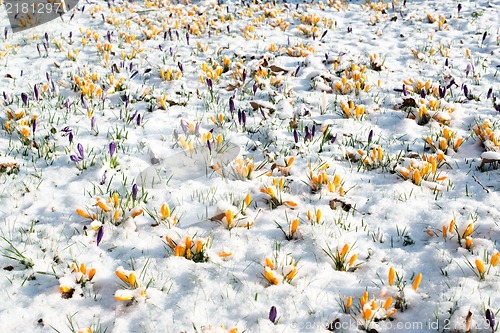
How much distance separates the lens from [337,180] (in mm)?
4066

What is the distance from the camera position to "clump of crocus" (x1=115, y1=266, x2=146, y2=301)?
9.10 feet

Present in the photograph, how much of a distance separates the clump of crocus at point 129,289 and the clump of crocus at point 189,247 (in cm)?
42

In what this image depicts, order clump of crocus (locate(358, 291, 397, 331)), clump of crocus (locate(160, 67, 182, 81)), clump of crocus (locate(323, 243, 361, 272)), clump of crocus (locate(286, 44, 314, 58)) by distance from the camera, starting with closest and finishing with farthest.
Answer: clump of crocus (locate(358, 291, 397, 331)) < clump of crocus (locate(323, 243, 361, 272)) < clump of crocus (locate(160, 67, 182, 81)) < clump of crocus (locate(286, 44, 314, 58))

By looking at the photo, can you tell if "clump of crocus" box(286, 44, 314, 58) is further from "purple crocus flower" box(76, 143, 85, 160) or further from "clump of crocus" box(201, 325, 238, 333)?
"clump of crocus" box(201, 325, 238, 333)

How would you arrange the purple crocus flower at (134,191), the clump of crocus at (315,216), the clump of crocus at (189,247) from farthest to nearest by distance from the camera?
the purple crocus flower at (134,191), the clump of crocus at (315,216), the clump of crocus at (189,247)

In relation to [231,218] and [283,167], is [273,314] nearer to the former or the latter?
[231,218]

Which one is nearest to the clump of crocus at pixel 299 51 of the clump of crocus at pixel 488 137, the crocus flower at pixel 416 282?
the clump of crocus at pixel 488 137

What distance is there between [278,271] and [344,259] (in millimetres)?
536

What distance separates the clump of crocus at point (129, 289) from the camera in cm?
277

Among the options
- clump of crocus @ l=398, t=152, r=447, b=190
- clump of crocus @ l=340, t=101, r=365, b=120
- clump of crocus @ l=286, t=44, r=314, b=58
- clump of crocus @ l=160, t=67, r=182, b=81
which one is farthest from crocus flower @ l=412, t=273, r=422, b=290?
clump of crocus @ l=286, t=44, r=314, b=58

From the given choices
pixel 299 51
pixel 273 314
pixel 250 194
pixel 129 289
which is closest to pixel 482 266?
pixel 273 314

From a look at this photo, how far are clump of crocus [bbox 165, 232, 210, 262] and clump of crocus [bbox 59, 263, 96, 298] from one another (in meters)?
0.63

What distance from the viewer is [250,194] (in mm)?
4156

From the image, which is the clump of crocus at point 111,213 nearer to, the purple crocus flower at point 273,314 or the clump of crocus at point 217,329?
the clump of crocus at point 217,329
